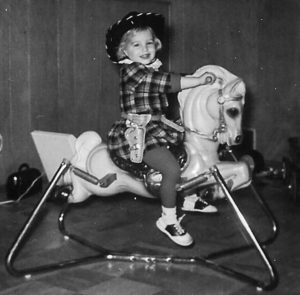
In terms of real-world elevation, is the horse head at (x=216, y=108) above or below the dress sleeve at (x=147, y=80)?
below

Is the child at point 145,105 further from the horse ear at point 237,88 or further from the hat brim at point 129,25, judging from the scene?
the horse ear at point 237,88

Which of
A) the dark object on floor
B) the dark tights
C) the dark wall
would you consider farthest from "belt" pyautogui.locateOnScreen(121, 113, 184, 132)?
the dark wall

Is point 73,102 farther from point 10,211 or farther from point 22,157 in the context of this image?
point 10,211

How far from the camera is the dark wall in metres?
2.77

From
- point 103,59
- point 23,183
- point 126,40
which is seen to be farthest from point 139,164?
point 103,59

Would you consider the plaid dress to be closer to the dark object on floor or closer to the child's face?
the child's face

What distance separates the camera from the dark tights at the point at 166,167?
171 cm

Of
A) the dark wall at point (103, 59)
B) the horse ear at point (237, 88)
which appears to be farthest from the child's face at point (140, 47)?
the dark wall at point (103, 59)

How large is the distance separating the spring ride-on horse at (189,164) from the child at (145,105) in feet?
0.23

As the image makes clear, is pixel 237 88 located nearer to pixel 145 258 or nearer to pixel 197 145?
pixel 197 145

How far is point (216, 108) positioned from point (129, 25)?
378 mm

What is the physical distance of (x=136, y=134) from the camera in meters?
1.70

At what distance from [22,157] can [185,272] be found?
1438 millimetres

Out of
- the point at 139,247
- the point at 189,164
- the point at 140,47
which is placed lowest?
the point at 139,247
